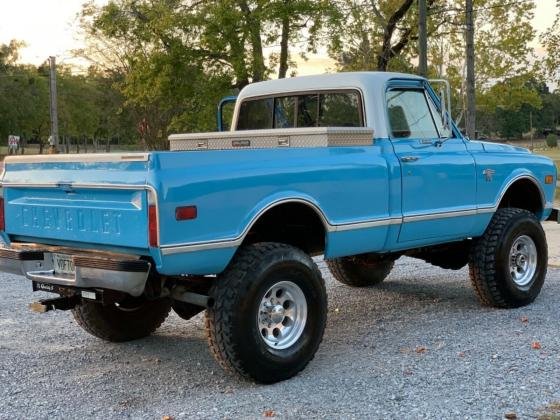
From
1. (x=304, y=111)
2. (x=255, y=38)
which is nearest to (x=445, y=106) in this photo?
(x=304, y=111)

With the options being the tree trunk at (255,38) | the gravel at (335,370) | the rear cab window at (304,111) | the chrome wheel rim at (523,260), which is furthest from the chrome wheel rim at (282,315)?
the tree trunk at (255,38)

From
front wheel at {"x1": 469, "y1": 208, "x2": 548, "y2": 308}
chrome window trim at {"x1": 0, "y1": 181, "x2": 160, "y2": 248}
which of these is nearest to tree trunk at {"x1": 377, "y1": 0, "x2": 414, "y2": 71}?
front wheel at {"x1": 469, "y1": 208, "x2": 548, "y2": 308}

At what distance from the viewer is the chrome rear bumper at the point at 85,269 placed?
4410 mm

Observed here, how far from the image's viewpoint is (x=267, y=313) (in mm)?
5004

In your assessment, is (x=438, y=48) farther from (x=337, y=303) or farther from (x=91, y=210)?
(x=91, y=210)

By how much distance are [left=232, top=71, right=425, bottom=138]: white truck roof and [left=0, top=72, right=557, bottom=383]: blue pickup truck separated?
0.04ft

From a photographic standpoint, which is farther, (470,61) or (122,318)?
(470,61)

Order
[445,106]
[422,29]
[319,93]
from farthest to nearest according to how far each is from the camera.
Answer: [422,29] < [445,106] < [319,93]

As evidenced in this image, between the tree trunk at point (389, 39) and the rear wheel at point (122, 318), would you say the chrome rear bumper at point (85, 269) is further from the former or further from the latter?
the tree trunk at point (389, 39)

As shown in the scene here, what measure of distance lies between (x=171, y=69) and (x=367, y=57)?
7139mm

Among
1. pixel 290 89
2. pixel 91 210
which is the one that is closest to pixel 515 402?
pixel 91 210

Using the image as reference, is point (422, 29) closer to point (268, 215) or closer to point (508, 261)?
point (508, 261)

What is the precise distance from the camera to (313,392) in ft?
15.6

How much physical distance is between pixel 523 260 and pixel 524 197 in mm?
785
